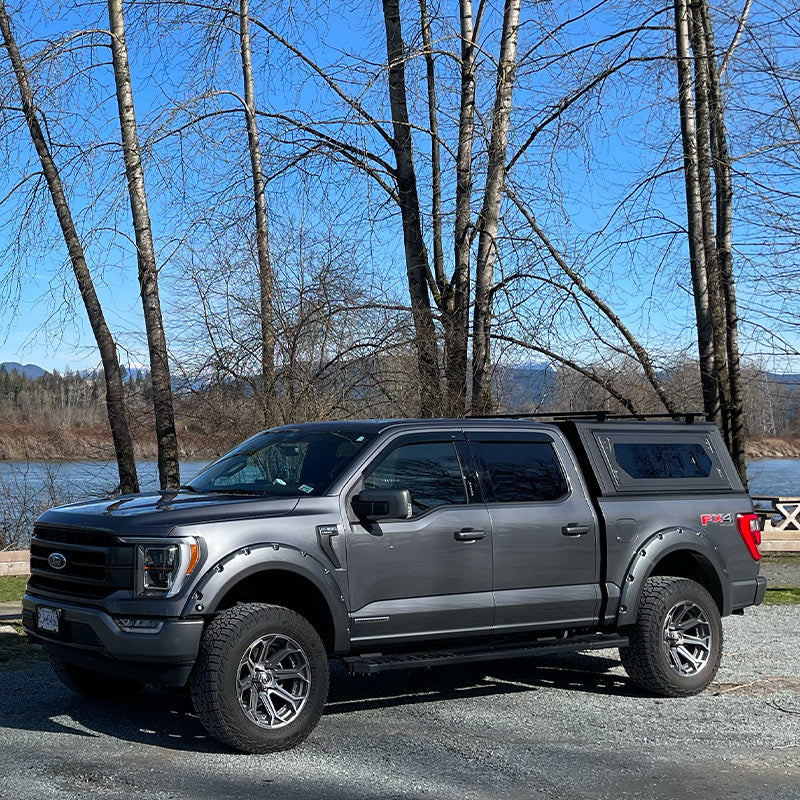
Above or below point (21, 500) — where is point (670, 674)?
below

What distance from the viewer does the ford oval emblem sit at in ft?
22.2

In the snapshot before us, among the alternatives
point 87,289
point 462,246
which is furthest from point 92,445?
point 462,246

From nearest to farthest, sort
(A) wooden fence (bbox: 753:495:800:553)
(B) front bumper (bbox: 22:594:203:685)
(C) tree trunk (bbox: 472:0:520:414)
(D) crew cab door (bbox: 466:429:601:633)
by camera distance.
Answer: (B) front bumper (bbox: 22:594:203:685)
(D) crew cab door (bbox: 466:429:601:633)
(C) tree trunk (bbox: 472:0:520:414)
(A) wooden fence (bbox: 753:495:800:553)

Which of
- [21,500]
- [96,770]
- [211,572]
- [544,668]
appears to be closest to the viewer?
[96,770]

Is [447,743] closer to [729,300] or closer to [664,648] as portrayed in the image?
[664,648]

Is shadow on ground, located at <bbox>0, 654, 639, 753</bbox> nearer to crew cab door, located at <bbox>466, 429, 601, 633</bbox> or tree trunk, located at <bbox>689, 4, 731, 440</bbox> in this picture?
crew cab door, located at <bbox>466, 429, 601, 633</bbox>

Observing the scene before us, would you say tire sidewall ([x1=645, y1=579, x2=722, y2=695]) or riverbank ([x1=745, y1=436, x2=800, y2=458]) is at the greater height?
riverbank ([x1=745, y1=436, x2=800, y2=458])

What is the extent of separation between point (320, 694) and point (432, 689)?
186 centimetres

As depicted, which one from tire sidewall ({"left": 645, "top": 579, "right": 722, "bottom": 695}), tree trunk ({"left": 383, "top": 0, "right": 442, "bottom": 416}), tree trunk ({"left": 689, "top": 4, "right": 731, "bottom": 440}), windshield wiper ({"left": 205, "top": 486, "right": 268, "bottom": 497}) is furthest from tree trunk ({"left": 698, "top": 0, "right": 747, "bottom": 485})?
windshield wiper ({"left": 205, "top": 486, "right": 268, "bottom": 497})

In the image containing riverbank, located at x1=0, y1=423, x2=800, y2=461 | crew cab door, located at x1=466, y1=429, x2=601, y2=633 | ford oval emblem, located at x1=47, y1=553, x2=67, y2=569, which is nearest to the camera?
ford oval emblem, located at x1=47, y1=553, x2=67, y2=569

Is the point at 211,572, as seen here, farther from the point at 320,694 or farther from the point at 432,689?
the point at 432,689

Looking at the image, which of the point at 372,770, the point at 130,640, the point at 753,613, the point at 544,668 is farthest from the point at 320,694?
the point at 753,613

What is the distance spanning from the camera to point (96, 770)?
228 inches

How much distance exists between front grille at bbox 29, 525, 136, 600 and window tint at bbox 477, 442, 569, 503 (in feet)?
8.39
